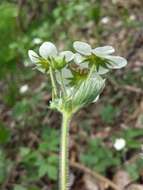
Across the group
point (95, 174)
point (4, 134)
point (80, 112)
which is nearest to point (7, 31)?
point (80, 112)

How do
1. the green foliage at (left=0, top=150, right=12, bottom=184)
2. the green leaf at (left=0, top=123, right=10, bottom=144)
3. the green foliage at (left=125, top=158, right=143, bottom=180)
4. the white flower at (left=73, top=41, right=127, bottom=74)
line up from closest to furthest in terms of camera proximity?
1. the white flower at (left=73, top=41, right=127, bottom=74)
2. the green foliage at (left=125, top=158, right=143, bottom=180)
3. the green foliage at (left=0, top=150, right=12, bottom=184)
4. the green leaf at (left=0, top=123, right=10, bottom=144)

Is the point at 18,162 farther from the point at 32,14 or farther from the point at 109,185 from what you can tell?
the point at 32,14

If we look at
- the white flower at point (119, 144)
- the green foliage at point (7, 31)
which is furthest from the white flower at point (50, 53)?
the green foliage at point (7, 31)

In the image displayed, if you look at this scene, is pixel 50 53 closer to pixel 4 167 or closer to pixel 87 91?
pixel 87 91

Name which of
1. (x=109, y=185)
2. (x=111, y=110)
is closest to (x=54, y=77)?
(x=109, y=185)

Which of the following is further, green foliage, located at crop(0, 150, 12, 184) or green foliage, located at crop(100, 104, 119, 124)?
green foliage, located at crop(100, 104, 119, 124)

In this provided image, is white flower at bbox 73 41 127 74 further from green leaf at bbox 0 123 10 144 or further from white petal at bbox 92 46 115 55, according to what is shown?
green leaf at bbox 0 123 10 144

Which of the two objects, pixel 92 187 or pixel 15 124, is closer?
pixel 92 187

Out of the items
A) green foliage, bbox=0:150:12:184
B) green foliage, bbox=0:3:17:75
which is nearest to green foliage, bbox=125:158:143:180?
green foliage, bbox=0:150:12:184
